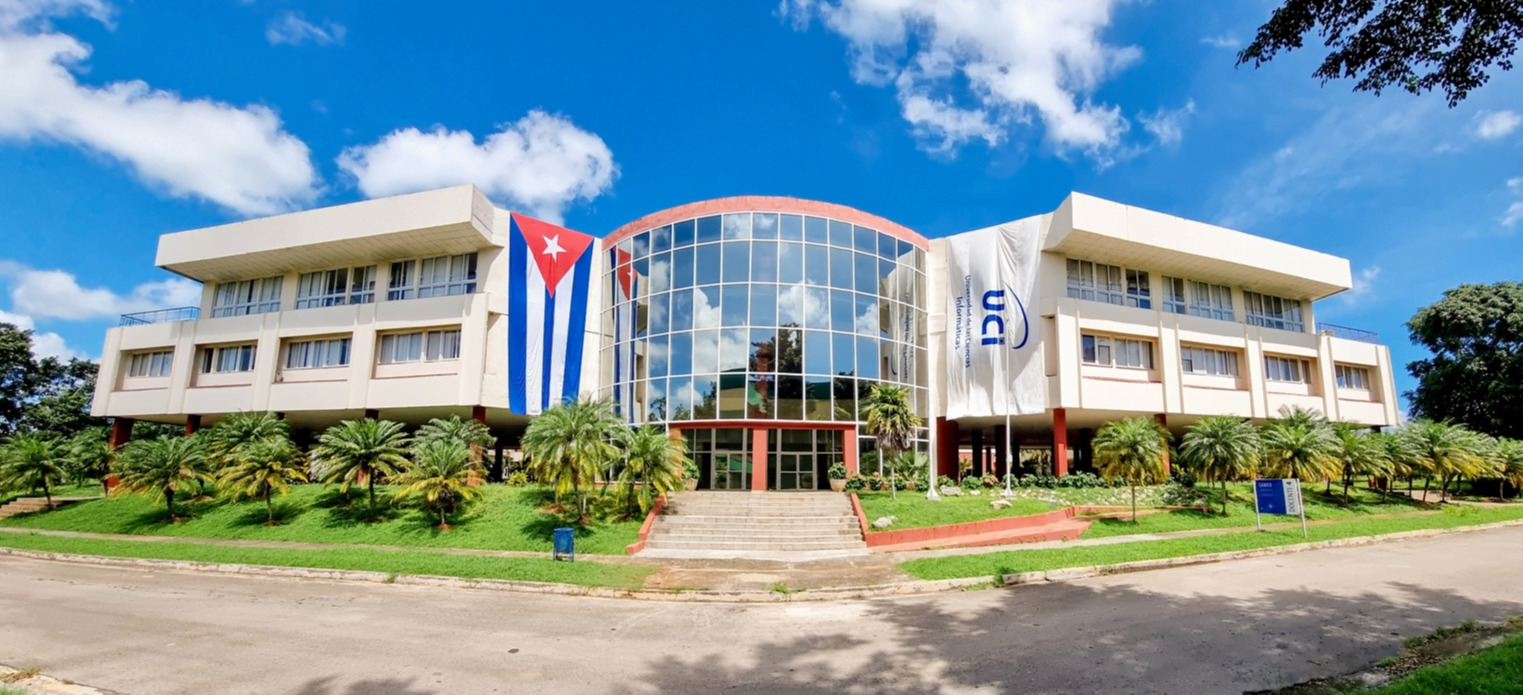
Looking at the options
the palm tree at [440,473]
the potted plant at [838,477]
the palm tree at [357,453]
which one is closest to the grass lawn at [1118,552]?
the potted plant at [838,477]

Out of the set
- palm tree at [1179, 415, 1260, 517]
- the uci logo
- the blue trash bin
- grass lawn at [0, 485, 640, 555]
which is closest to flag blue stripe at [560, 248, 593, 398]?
grass lawn at [0, 485, 640, 555]

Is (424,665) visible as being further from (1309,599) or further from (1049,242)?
(1049,242)

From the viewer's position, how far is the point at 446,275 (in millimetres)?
33875

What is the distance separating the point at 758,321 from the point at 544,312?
11.0 metres

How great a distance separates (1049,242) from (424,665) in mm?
31261

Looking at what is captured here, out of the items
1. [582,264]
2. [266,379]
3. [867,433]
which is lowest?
[867,433]

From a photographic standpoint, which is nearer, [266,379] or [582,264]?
[266,379]

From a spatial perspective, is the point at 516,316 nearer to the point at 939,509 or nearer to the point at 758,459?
the point at 758,459

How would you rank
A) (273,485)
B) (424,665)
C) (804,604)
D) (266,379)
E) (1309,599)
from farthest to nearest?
(266,379) < (273,485) < (804,604) < (1309,599) < (424,665)

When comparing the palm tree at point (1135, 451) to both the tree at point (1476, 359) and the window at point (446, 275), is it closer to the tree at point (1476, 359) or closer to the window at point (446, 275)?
the window at point (446, 275)

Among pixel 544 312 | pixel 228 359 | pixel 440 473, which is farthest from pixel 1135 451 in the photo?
pixel 228 359

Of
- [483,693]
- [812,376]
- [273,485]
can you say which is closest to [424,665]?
Result: [483,693]

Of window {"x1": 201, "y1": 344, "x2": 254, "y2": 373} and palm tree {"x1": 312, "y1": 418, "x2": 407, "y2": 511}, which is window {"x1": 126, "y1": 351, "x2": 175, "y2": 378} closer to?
window {"x1": 201, "y1": 344, "x2": 254, "y2": 373}

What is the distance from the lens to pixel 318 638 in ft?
33.2
